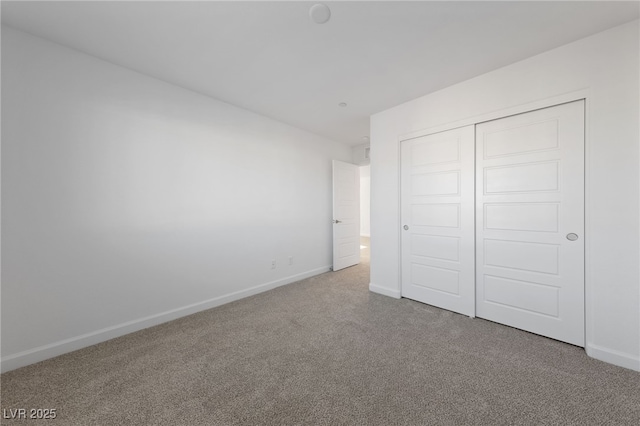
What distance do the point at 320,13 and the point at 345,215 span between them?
11.2 ft

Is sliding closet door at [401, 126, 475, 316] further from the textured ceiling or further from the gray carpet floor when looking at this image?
the textured ceiling

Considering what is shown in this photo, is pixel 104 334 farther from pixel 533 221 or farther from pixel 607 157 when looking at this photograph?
pixel 607 157

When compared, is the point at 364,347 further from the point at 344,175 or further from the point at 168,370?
the point at 344,175

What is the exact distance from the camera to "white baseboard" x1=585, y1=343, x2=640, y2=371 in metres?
1.77

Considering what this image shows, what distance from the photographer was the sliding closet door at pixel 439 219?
2668 mm

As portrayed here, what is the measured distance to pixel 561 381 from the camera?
166 centimetres

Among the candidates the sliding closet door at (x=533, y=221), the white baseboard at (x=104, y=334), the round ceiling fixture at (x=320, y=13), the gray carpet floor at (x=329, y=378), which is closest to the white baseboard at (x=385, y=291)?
the gray carpet floor at (x=329, y=378)

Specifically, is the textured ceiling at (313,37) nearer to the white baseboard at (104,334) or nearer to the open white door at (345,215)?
the open white door at (345,215)

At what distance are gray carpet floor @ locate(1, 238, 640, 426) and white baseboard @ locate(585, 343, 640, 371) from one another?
0.20 feet

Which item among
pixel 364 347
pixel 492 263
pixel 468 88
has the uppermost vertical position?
pixel 468 88

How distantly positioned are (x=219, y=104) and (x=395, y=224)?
280 centimetres

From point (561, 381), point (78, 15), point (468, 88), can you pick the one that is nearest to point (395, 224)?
point (468, 88)

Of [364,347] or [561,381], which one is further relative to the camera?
[364,347]

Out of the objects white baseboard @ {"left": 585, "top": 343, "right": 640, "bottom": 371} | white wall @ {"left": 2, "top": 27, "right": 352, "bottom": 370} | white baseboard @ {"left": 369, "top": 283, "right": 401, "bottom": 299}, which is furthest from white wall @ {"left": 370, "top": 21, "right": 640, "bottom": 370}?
→ white wall @ {"left": 2, "top": 27, "right": 352, "bottom": 370}
